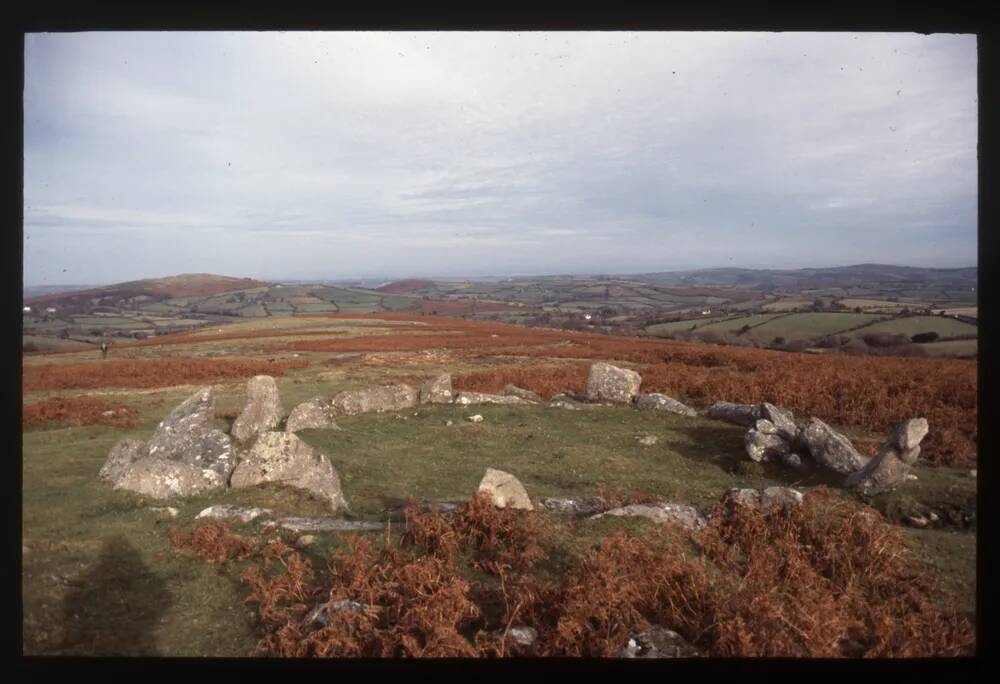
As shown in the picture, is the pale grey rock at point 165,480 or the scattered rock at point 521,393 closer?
the pale grey rock at point 165,480

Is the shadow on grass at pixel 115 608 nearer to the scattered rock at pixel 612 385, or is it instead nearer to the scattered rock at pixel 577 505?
the scattered rock at pixel 577 505

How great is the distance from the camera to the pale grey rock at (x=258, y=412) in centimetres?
1196

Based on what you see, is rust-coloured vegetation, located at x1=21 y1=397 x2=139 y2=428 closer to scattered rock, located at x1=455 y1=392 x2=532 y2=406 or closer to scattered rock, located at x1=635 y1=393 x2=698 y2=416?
scattered rock, located at x1=455 y1=392 x2=532 y2=406

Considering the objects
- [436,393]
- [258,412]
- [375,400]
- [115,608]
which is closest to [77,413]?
[258,412]

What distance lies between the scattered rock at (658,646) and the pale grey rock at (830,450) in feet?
22.3

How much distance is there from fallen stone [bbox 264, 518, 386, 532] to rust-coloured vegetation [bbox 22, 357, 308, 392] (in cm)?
1577

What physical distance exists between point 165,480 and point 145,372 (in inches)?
602

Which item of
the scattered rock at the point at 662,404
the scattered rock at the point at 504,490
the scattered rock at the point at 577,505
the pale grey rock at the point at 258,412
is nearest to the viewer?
the scattered rock at the point at 504,490

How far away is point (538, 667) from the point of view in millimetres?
4625

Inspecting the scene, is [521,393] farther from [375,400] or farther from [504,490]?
[504,490]

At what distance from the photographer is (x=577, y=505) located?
827cm

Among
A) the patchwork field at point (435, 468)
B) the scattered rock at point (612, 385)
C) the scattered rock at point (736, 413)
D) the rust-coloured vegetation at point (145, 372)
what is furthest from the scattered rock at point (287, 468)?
the rust-coloured vegetation at point (145, 372)

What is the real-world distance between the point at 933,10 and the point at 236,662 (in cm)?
857

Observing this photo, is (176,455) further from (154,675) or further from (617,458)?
(617,458)
